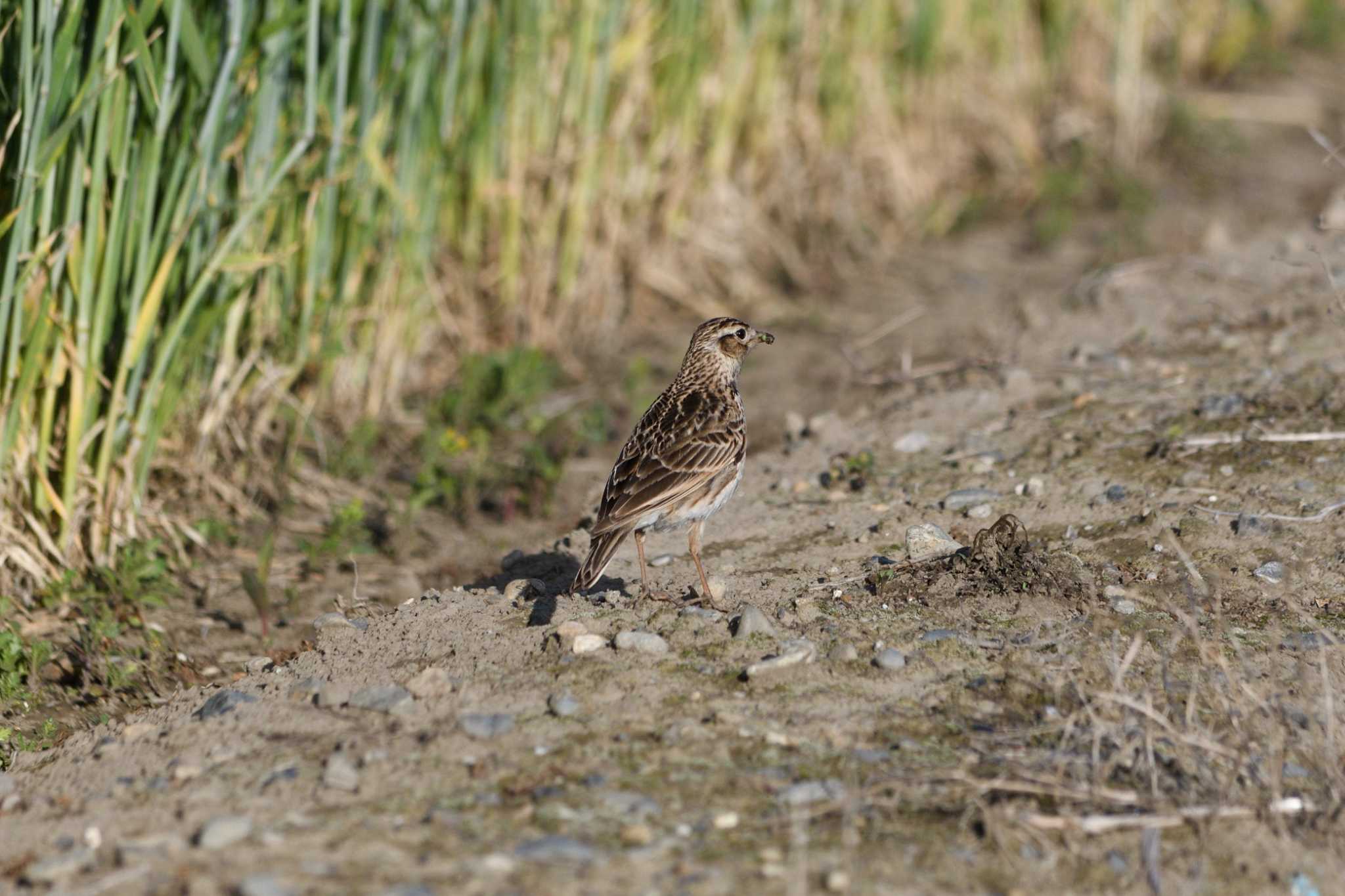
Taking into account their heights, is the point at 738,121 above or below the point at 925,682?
above

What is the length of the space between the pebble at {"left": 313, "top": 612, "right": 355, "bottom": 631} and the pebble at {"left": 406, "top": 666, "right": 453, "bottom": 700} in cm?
73

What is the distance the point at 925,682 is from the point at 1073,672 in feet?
1.58

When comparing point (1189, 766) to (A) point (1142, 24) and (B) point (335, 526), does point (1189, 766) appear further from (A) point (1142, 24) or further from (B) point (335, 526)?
(A) point (1142, 24)

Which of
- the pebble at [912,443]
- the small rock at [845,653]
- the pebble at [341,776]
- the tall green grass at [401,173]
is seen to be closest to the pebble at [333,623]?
the pebble at [341,776]

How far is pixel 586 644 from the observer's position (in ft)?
16.5

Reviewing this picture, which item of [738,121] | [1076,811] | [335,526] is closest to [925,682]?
[1076,811]

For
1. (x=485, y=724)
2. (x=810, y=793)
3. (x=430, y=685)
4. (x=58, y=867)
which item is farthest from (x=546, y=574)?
(x=58, y=867)

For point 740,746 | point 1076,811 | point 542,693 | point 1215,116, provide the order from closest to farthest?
point 1076,811 < point 740,746 < point 542,693 < point 1215,116

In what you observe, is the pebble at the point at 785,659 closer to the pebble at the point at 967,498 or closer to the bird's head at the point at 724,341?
the pebble at the point at 967,498

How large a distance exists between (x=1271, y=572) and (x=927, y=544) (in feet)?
4.29

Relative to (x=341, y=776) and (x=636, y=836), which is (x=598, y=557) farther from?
(x=636, y=836)

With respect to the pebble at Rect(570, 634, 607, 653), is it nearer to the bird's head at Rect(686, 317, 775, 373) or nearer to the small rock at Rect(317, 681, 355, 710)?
the small rock at Rect(317, 681, 355, 710)

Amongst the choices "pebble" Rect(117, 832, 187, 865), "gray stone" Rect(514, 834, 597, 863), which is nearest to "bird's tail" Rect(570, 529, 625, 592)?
"gray stone" Rect(514, 834, 597, 863)

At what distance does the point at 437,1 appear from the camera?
7730 millimetres
